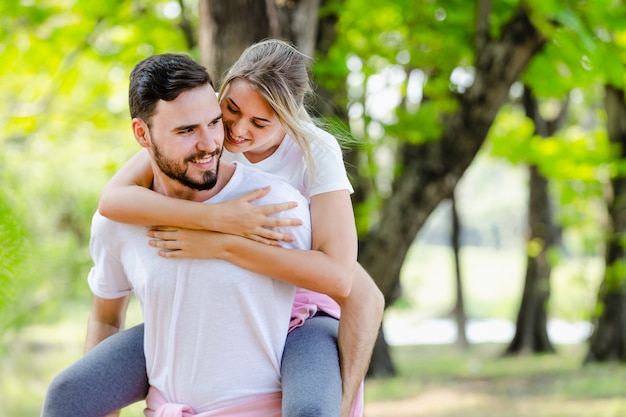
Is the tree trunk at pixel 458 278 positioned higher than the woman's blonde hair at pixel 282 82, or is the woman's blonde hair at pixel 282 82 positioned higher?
the woman's blonde hair at pixel 282 82

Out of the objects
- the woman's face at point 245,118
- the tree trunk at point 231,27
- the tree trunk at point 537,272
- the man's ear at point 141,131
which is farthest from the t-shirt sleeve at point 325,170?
the tree trunk at point 537,272

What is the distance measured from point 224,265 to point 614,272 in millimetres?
7628

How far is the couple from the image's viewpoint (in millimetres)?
1701

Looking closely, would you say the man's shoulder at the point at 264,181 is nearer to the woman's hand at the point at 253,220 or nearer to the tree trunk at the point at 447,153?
the woman's hand at the point at 253,220

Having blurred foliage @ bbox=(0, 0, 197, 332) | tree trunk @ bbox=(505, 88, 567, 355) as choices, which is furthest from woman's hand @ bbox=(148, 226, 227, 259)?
tree trunk @ bbox=(505, 88, 567, 355)

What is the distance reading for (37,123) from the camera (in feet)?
21.4

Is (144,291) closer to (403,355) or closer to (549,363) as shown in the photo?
(549,363)

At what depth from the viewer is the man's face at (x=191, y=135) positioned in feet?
5.52

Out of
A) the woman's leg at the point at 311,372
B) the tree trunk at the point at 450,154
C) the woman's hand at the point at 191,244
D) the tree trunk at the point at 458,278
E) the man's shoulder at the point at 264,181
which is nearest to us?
the woman's leg at the point at 311,372

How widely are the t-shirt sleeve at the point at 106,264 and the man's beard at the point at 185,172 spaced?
0.21 m

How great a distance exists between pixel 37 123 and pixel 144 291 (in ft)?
16.8

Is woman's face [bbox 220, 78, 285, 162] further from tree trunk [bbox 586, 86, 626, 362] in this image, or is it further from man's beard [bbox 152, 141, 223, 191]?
tree trunk [bbox 586, 86, 626, 362]

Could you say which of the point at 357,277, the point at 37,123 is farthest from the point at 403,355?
the point at 357,277

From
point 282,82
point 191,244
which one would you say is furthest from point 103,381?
point 282,82
